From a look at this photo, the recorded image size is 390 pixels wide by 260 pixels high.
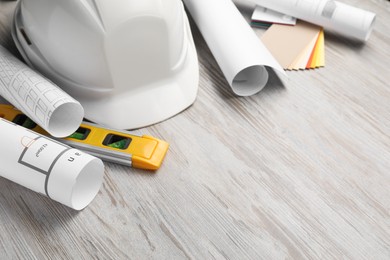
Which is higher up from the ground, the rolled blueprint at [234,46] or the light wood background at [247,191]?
the rolled blueprint at [234,46]

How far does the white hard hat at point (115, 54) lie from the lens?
832 mm

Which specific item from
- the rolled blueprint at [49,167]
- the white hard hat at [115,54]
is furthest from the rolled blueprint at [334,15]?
the rolled blueprint at [49,167]

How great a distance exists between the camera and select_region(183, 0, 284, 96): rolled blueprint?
0.97 m

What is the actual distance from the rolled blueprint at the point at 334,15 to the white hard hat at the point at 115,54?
0.26 m

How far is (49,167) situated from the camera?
2.55ft

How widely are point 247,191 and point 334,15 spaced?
0.45 m

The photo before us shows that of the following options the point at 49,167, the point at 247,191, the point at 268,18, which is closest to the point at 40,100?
the point at 49,167

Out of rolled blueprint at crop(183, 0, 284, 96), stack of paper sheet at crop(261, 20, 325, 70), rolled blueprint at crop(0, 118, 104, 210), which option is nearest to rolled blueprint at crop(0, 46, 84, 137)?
rolled blueprint at crop(0, 118, 104, 210)

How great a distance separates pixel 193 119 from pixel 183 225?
0.72 feet

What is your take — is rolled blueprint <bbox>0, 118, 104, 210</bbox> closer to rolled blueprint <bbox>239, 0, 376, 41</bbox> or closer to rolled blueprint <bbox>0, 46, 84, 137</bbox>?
rolled blueprint <bbox>0, 46, 84, 137</bbox>

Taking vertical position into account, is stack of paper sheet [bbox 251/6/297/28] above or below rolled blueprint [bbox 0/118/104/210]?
above

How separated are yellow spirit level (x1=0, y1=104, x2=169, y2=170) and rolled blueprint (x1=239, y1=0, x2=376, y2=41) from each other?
0.43 meters

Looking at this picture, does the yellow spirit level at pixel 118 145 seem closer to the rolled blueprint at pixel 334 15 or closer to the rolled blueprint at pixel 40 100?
the rolled blueprint at pixel 40 100

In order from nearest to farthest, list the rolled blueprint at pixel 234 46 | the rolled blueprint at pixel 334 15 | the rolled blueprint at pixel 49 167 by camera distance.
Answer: the rolled blueprint at pixel 49 167 < the rolled blueprint at pixel 234 46 < the rolled blueprint at pixel 334 15
